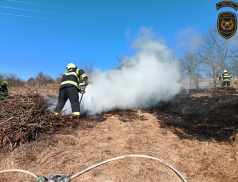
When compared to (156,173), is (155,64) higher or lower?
higher

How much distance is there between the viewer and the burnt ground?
4.01m

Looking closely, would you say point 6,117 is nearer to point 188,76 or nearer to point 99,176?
point 99,176

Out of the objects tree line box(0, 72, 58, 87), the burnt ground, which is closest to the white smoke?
the burnt ground

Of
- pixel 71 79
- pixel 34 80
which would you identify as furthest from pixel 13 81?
pixel 71 79

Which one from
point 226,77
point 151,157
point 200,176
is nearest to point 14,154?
point 151,157

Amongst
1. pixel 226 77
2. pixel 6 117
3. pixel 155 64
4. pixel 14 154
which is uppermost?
pixel 155 64

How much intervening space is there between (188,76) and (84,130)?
1107 cm

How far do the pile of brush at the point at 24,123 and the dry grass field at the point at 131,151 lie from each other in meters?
0.10

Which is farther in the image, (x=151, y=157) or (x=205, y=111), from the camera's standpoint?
(x=205, y=111)

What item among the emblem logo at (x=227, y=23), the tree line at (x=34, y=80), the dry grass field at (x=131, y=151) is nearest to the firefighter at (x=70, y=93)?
the dry grass field at (x=131, y=151)

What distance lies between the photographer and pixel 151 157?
272 cm

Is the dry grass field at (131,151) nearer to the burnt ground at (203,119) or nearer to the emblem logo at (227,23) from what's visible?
the burnt ground at (203,119)

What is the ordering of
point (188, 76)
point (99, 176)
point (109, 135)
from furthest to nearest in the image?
1. point (188, 76)
2. point (109, 135)
3. point (99, 176)

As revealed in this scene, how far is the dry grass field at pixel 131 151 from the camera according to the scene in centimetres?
234
